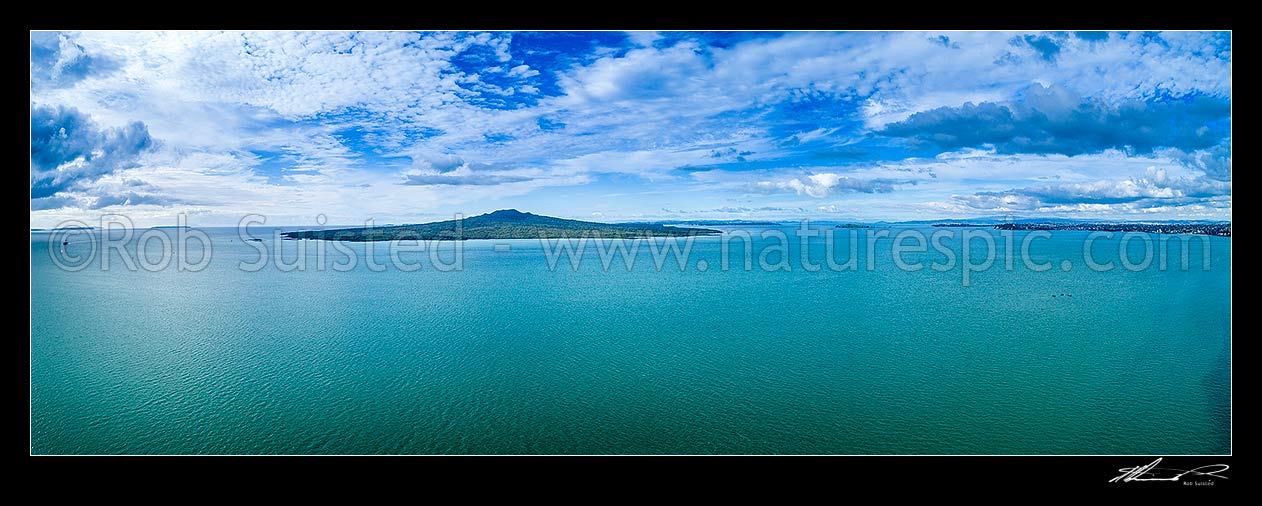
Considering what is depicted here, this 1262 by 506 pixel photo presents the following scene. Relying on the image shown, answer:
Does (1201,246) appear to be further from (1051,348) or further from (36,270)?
(36,270)

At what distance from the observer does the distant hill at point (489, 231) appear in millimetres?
58312

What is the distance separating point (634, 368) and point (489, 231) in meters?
52.7

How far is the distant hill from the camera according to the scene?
58312 millimetres

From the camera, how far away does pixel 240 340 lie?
→ 56.6 feet
